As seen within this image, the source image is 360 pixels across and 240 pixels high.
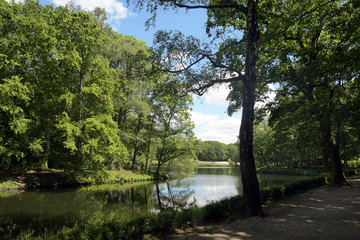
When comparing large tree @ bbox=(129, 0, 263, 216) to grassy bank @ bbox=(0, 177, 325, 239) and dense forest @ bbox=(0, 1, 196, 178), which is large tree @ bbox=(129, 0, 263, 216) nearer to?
grassy bank @ bbox=(0, 177, 325, 239)

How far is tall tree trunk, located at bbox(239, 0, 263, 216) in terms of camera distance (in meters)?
7.69

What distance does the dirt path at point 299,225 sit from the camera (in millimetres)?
5570

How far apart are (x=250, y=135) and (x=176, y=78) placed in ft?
15.1

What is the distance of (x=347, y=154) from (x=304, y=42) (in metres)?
14.3

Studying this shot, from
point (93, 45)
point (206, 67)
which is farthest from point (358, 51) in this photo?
point (93, 45)

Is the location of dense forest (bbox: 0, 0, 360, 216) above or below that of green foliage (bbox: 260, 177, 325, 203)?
above

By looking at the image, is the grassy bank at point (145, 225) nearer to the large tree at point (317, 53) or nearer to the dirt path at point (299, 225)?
the dirt path at point (299, 225)

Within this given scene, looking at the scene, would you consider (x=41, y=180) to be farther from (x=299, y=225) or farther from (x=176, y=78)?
(x=299, y=225)

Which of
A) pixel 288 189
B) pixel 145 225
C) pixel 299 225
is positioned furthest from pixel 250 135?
pixel 288 189

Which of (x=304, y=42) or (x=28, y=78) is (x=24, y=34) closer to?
(x=28, y=78)

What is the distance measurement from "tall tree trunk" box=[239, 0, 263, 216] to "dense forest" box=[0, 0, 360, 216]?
0.04 metres

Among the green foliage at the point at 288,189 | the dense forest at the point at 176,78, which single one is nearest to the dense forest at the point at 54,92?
the dense forest at the point at 176,78

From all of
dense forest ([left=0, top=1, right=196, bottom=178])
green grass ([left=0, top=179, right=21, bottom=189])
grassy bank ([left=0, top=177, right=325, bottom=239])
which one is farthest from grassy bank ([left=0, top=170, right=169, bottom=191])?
grassy bank ([left=0, top=177, right=325, bottom=239])

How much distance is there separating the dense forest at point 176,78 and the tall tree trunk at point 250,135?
4 cm
